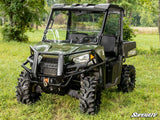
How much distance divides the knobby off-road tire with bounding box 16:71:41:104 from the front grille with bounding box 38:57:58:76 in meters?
0.42

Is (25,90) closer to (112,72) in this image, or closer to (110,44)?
(112,72)

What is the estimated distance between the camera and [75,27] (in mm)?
5902

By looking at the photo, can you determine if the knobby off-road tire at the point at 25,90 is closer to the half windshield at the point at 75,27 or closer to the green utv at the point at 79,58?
the green utv at the point at 79,58

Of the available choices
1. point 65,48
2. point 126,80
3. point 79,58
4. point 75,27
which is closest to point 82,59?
point 79,58

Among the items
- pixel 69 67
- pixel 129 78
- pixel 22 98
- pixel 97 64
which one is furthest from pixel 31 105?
pixel 129 78

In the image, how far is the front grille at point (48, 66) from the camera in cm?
451

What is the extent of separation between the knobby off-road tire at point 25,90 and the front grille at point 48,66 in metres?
0.42

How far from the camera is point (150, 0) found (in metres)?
14.6

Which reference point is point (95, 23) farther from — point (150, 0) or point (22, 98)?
point (150, 0)

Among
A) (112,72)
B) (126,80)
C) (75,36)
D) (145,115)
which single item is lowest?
(145,115)

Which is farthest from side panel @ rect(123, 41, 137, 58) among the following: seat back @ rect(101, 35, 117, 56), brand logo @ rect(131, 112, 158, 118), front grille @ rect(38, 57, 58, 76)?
front grille @ rect(38, 57, 58, 76)

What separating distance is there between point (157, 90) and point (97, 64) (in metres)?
2.86

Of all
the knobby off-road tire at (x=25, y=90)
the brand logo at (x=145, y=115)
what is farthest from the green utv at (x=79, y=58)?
the brand logo at (x=145, y=115)

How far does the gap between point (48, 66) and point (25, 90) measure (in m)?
0.85
